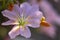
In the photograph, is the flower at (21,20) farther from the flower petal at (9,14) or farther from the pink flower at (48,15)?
the pink flower at (48,15)

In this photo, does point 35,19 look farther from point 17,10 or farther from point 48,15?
point 48,15

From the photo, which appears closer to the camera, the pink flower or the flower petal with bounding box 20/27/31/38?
the flower petal with bounding box 20/27/31/38

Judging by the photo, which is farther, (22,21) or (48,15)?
(48,15)

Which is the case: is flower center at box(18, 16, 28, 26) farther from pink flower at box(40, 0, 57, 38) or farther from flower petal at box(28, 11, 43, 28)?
pink flower at box(40, 0, 57, 38)

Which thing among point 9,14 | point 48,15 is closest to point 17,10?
point 9,14

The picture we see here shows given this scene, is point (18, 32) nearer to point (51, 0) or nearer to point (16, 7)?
point (16, 7)

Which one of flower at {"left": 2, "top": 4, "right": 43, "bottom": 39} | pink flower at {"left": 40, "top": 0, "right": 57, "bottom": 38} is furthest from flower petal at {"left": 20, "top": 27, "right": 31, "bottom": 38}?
pink flower at {"left": 40, "top": 0, "right": 57, "bottom": 38}

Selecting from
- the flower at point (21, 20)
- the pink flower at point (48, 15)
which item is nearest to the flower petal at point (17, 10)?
the flower at point (21, 20)

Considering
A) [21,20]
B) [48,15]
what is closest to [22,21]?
[21,20]

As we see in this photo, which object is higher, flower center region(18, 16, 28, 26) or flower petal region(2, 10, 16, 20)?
flower petal region(2, 10, 16, 20)
